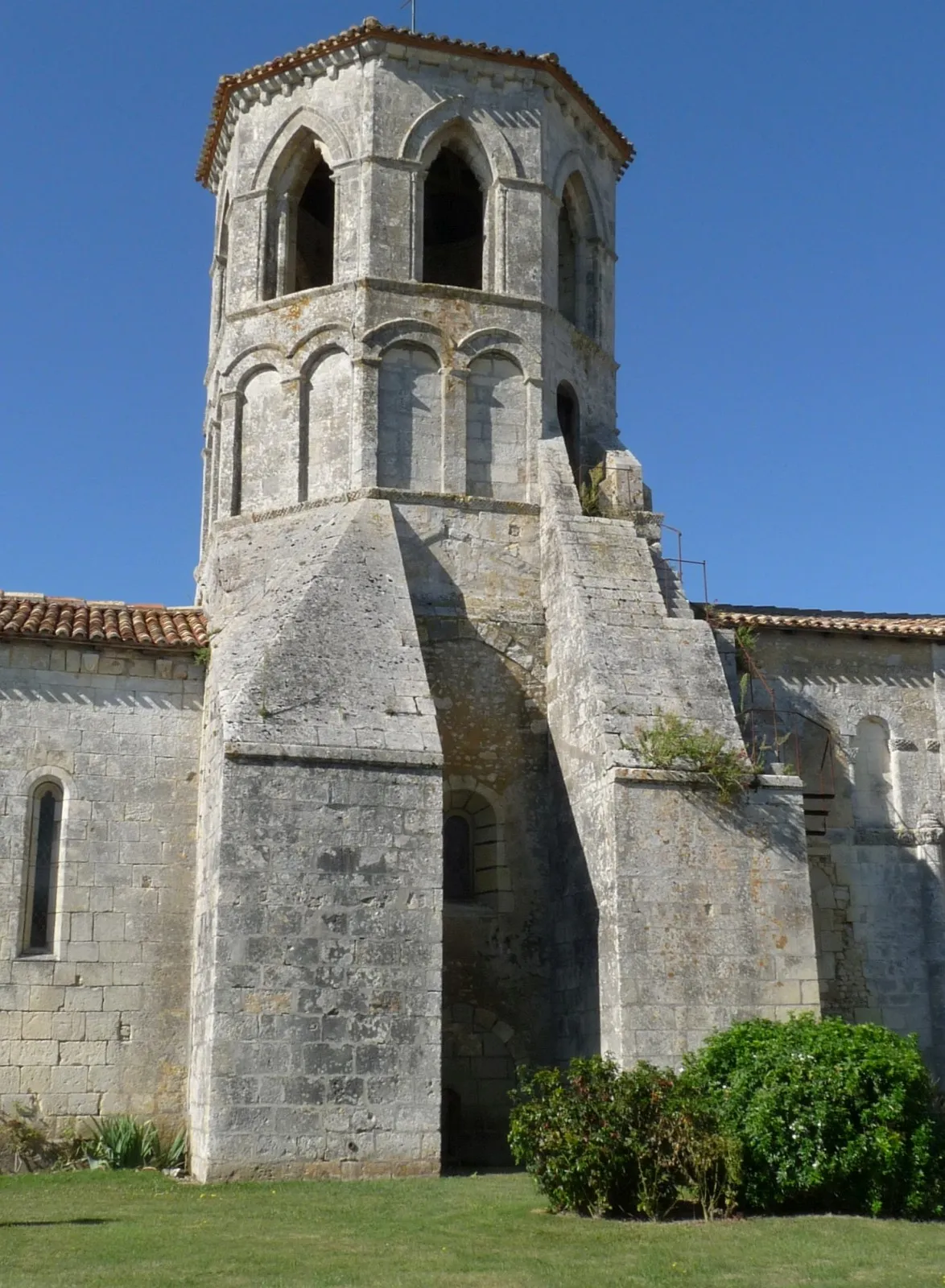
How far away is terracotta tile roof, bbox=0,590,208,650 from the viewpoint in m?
15.3

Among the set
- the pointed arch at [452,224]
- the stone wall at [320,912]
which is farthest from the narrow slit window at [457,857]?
the pointed arch at [452,224]

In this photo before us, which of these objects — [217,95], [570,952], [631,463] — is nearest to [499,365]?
[631,463]

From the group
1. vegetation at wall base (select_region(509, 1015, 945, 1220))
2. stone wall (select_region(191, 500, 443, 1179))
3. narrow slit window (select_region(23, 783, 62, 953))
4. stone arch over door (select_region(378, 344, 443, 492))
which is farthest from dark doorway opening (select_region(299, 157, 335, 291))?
vegetation at wall base (select_region(509, 1015, 945, 1220))

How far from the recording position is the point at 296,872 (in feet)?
42.7

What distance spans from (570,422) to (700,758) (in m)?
6.22

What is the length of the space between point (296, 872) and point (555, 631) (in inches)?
180

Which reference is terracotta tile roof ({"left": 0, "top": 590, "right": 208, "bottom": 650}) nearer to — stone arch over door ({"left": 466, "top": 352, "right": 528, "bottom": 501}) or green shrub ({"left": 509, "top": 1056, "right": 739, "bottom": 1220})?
stone arch over door ({"left": 466, "top": 352, "right": 528, "bottom": 501})

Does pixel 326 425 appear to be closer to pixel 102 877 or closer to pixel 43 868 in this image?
pixel 102 877

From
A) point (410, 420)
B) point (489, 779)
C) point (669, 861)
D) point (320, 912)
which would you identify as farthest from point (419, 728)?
point (410, 420)

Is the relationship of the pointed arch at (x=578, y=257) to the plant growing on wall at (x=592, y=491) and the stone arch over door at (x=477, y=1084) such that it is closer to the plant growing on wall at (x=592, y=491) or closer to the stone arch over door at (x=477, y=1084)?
the plant growing on wall at (x=592, y=491)

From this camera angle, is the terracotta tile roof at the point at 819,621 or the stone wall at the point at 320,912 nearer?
the stone wall at the point at 320,912

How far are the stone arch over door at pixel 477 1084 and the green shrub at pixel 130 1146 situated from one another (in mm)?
2638

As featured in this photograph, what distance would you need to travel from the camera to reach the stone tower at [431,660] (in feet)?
42.2

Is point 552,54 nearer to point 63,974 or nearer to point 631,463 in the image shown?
point 631,463
